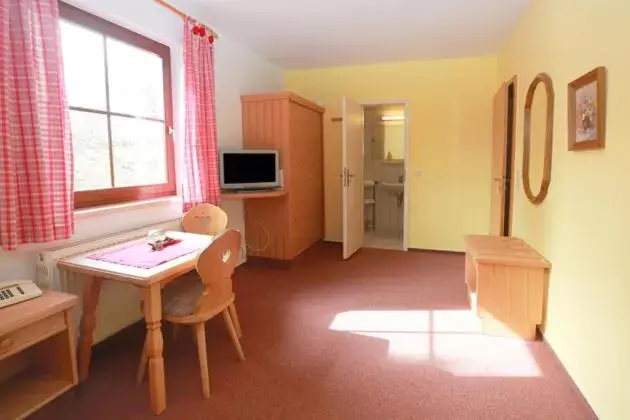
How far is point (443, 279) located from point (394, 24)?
7.97ft

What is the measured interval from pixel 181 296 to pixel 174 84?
6.02 ft

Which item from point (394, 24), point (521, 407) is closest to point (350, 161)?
point (394, 24)

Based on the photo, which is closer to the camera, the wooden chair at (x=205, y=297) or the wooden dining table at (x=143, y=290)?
the wooden dining table at (x=143, y=290)

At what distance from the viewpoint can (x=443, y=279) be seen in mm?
3814

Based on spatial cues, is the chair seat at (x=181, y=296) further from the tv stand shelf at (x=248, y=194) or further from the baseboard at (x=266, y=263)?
the baseboard at (x=266, y=263)

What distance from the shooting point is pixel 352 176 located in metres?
4.60

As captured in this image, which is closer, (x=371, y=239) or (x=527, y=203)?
(x=527, y=203)

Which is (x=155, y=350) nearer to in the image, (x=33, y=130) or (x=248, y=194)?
(x=33, y=130)

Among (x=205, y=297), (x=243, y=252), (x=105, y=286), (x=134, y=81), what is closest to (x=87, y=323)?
(x=105, y=286)

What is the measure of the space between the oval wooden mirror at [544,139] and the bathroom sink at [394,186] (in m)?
3.22

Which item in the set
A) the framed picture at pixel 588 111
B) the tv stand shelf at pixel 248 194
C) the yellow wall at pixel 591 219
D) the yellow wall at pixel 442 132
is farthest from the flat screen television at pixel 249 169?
the framed picture at pixel 588 111

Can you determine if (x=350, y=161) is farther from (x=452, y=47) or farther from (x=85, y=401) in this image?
(x=85, y=401)

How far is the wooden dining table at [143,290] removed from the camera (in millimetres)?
1829

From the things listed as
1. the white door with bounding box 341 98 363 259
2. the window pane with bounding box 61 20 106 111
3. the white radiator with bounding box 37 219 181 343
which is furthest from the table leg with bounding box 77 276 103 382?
the white door with bounding box 341 98 363 259
